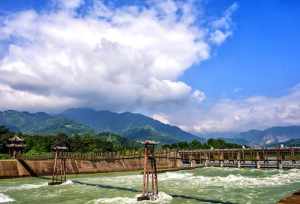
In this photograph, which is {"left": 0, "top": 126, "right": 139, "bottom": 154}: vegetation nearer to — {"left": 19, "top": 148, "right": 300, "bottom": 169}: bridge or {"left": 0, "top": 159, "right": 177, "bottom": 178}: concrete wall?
{"left": 19, "top": 148, "right": 300, "bottom": 169}: bridge

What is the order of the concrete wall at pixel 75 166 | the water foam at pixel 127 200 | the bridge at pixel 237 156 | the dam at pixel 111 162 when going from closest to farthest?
the water foam at pixel 127 200 → the concrete wall at pixel 75 166 → the dam at pixel 111 162 → the bridge at pixel 237 156

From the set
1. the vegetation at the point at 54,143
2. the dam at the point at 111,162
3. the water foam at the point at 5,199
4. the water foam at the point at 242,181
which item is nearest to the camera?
the water foam at the point at 5,199

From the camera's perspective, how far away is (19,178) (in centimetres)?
5750

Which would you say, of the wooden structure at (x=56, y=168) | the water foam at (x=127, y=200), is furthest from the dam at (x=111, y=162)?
the water foam at (x=127, y=200)

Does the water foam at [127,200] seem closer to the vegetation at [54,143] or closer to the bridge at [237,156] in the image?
the bridge at [237,156]

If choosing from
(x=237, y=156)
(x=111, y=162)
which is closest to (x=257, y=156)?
(x=237, y=156)

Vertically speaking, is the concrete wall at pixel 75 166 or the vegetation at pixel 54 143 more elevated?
the vegetation at pixel 54 143

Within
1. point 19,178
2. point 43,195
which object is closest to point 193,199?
point 43,195

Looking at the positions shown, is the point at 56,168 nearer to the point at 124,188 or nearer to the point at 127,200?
the point at 124,188

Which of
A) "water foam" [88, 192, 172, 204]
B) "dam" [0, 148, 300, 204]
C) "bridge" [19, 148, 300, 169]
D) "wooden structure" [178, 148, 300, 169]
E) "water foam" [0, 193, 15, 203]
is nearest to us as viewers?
"water foam" [88, 192, 172, 204]

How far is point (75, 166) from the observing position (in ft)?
219

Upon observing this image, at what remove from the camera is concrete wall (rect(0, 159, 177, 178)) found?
57941 millimetres

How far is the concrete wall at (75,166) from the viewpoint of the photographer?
57941 millimetres

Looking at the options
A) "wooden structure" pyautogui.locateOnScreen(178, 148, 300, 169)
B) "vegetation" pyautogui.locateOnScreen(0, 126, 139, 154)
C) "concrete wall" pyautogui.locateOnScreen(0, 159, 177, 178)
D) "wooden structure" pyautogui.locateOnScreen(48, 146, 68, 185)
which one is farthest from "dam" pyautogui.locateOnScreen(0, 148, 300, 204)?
"vegetation" pyautogui.locateOnScreen(0, 126, 139, 154)
